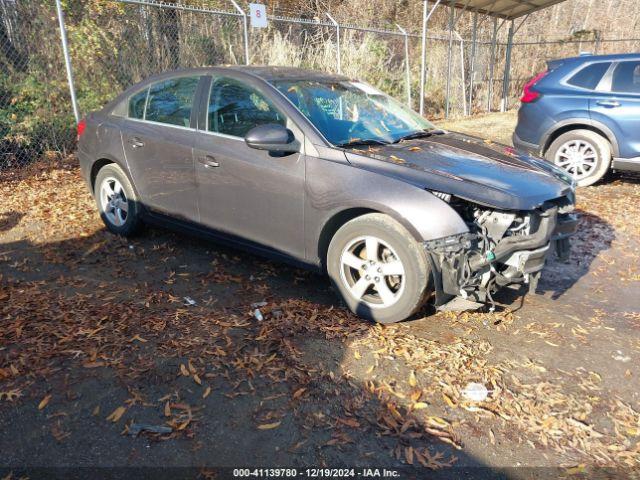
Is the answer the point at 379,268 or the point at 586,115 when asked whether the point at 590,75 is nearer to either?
the point at 586,115

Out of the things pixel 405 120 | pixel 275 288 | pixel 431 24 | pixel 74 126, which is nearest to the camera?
pixel 275 288

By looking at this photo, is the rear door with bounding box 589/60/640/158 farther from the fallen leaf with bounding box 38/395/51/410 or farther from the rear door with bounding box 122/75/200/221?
the fallen leaf with bounding box 38/395/51/410

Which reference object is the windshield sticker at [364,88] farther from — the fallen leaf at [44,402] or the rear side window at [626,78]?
the rear side window at [626,78]

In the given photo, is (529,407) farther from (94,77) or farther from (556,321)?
(94,77)

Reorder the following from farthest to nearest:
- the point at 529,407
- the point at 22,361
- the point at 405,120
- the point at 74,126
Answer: the point at 74,126, the point at 405,120, the point at 22,361, the point at 529,407

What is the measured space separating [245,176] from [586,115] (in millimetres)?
5452

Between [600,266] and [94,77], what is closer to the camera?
[600,266]

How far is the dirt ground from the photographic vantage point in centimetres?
247

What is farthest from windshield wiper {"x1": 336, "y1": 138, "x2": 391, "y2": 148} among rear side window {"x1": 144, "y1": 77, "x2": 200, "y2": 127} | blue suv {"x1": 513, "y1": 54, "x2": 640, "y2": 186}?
blue suv {"x1": 513, "y1": 54, "x2": 640, "y2": 186}

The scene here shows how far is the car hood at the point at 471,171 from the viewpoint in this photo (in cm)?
A: 332

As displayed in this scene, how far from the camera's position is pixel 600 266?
4.94 m

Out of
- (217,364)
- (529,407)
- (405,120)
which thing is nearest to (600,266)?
Result: (405,120)

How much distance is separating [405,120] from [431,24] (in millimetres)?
22028

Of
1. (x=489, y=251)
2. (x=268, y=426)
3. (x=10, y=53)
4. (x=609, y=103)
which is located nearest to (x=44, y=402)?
(x=268, y=426)
